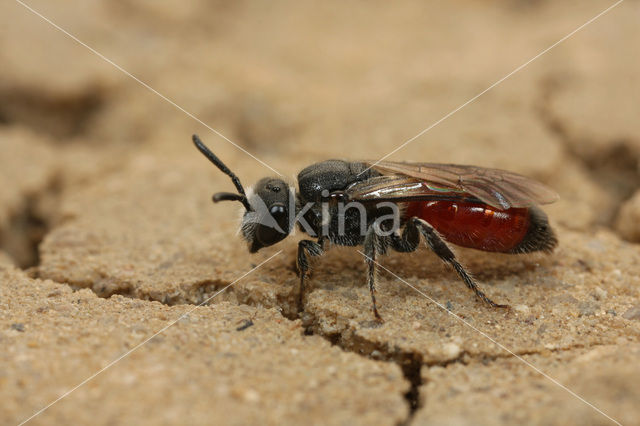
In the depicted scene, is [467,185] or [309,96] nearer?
[467,185]

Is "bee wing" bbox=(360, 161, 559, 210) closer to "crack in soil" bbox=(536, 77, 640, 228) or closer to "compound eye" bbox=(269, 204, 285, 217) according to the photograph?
"compound eye" bbox=(269, 204, 285, 217)

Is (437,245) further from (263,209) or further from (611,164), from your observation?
(611,164)

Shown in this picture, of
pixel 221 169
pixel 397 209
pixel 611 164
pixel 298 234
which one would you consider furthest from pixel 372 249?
pixel 611 164

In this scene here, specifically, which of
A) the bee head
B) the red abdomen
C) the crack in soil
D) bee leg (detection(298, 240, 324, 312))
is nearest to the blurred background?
the crack in soil

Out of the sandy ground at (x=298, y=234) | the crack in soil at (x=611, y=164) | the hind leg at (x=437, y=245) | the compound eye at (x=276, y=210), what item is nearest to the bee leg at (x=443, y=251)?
the hind leg at (x=437, y=245)

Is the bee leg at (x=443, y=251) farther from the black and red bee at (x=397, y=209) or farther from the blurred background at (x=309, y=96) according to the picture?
the blurred background at (x=309, y=96)

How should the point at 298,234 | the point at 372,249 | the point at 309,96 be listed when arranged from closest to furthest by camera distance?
the point at 372,249 → the point at 298,234 → the point at 309,96
